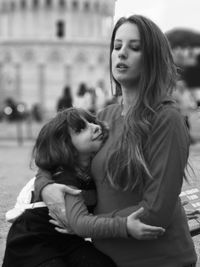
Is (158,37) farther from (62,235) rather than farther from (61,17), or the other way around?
(61,17)

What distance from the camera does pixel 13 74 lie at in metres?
47.7

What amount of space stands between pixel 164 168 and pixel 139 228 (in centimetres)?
20

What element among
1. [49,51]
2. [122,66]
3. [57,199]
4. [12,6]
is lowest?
[49,51]

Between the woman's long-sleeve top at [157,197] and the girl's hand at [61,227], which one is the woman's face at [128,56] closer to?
the woman's long-sleeve top at [157,197]

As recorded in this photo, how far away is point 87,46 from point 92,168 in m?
45.5

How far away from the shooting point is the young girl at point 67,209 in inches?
84.3

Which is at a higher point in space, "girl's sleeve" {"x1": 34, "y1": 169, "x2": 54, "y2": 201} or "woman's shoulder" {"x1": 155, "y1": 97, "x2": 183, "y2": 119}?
"woman's shoulder" {"x1": 155, "y1": 97, "x2": 183, "y2": 119}

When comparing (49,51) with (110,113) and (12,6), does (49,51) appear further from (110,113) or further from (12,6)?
(110,113)

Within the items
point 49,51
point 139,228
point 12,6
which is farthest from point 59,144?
point 12,6

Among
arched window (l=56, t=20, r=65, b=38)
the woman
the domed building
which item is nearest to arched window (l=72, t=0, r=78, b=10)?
the domed building

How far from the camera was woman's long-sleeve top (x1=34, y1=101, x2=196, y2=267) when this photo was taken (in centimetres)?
201

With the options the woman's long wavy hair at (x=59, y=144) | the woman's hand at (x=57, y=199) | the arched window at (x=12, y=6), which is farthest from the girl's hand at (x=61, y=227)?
the arched window at (x=12, y=6)

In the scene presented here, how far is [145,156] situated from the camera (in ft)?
6.76

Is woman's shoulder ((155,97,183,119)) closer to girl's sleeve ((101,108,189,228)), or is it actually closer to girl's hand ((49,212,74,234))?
girl's sleeve ((101,108,189,228))
